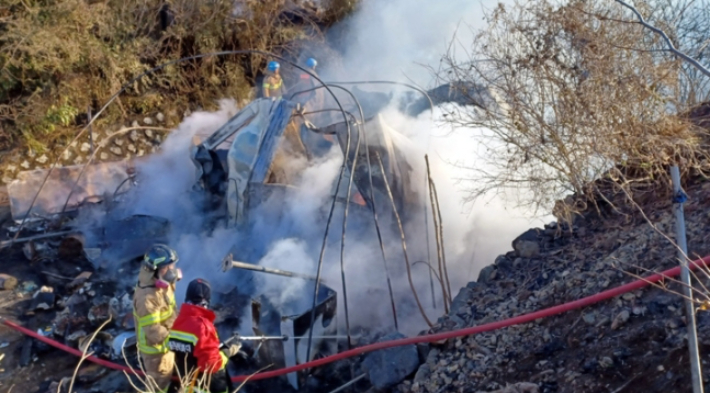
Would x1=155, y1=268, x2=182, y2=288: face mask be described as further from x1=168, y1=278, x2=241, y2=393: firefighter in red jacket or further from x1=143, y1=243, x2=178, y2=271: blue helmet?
x1=168, y1=278, x2=241, y2=393: firefighter in red jacket

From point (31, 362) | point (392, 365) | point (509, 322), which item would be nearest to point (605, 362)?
point (509, 322)

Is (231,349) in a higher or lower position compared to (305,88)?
lower

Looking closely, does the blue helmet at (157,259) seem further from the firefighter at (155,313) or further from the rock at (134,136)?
the rock at (134,136)

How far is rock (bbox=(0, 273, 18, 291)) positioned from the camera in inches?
316

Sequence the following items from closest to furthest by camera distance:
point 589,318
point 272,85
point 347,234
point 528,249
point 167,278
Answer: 1. point 589,318
2. point 167,278
3. point 528,249
4. point 347,234
5. point 272,85

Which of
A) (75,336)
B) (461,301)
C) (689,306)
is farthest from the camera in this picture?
(75,336)

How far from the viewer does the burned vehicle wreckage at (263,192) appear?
20.6 feet

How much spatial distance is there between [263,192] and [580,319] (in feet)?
14.1

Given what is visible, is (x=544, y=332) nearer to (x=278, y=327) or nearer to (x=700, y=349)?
(x=700, y=349)

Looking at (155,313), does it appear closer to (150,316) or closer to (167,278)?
(150,316)

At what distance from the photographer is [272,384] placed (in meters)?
5.98

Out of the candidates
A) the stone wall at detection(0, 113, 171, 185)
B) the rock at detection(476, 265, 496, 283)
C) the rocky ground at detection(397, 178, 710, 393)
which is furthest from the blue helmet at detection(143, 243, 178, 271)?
the stone wall at detection(0, 113, 171, 185)

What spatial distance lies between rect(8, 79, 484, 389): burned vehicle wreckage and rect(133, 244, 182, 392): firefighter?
1.16 meters

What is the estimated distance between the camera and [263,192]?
7848 millimetres
